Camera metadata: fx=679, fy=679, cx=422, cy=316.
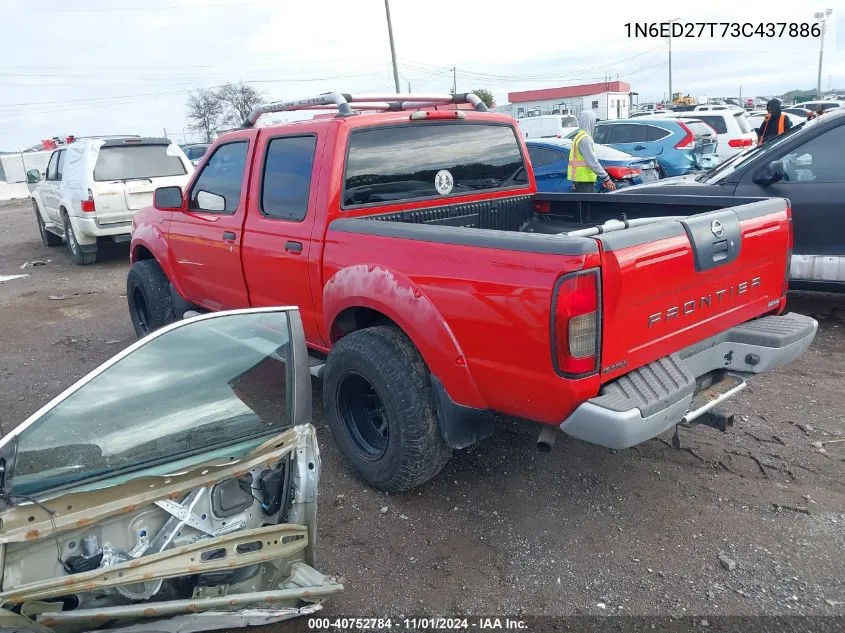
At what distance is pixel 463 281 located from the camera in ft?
9.53

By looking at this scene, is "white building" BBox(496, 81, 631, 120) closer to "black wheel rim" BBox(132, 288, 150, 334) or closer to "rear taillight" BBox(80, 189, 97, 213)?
"rear taillight" BBox(80, 189, 97, 213)

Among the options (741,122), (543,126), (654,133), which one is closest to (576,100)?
(543,126)

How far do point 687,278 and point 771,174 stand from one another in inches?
138

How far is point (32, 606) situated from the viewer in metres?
2.03

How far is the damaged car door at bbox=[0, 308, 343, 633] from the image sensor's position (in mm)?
2072

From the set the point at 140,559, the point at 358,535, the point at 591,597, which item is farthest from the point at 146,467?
the point at 591,597

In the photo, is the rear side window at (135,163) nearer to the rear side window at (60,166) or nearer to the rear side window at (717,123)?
the rear side window at (60,166)

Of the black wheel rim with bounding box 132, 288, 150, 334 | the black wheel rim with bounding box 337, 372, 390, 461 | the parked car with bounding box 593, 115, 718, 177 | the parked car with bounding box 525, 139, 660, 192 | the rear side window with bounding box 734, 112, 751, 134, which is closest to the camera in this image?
the black wheel rim with bounding box 337, 372, 390, 461

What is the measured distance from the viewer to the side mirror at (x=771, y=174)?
5.76 metres

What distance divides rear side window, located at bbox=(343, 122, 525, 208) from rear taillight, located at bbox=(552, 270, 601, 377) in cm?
167

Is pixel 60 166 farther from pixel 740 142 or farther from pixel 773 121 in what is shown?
pixel 740 142

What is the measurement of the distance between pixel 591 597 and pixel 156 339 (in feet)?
6.52

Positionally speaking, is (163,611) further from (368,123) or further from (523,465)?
(368,123)

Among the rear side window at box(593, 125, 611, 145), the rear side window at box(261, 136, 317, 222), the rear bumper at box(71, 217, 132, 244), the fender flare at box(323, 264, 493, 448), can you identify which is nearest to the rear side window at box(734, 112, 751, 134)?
the rear side window at box(593, 125, 611, 145)
